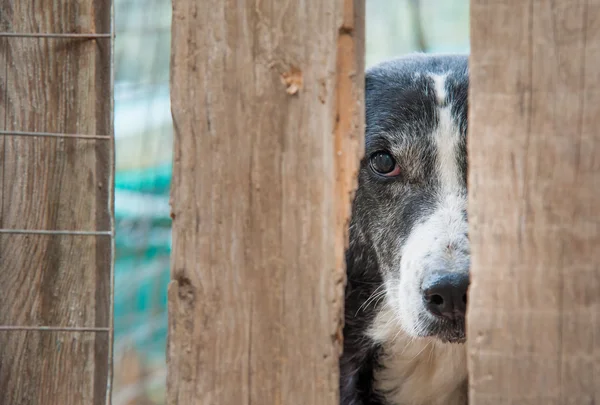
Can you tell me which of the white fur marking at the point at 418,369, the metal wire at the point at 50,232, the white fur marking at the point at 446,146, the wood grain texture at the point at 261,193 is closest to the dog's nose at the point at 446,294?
the white fur marking at the point at 418,369

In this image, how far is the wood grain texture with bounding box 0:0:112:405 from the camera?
211 centimetres

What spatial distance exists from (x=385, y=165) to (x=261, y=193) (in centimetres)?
189

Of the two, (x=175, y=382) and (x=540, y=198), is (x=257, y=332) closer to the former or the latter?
(x=175, y=382)

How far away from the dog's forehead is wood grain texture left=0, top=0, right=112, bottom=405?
1.65 meters

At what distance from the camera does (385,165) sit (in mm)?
3434

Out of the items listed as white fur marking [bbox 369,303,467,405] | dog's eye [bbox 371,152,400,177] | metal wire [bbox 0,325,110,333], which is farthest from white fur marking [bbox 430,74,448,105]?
metal wire [bbox 0,325,110,333]

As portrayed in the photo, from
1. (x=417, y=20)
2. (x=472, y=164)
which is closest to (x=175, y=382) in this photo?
(x=472, y=164)

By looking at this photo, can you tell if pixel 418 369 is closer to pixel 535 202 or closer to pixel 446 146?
pixel 446 146

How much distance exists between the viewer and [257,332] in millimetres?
1605

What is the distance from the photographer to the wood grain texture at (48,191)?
211 centimetres

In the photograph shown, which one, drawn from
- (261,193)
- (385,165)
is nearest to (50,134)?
(261,193)

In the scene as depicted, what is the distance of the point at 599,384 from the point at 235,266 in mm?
777

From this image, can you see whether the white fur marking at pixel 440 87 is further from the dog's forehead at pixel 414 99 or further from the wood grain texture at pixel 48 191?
the wood grain texture at pixel 48 191

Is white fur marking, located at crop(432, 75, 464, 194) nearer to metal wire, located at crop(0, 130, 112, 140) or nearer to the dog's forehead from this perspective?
the dog's forehead
